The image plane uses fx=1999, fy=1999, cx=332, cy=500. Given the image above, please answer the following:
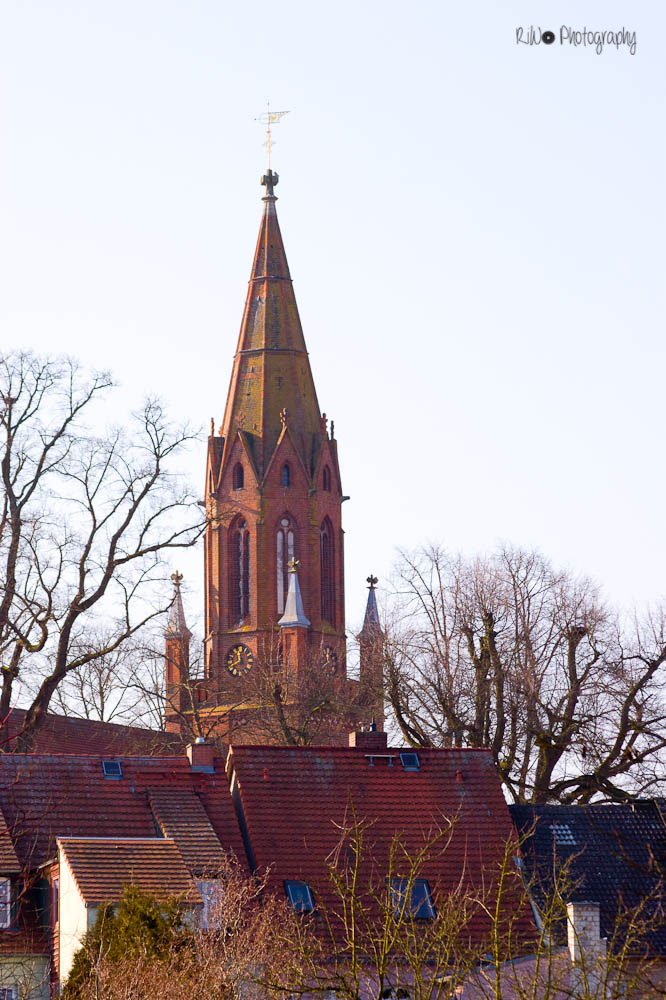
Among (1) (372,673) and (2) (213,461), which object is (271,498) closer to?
(2) (213,461)

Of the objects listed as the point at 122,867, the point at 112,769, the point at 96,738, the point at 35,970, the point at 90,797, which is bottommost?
the point at 35,970

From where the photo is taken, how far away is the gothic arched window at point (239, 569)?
82.9 meters

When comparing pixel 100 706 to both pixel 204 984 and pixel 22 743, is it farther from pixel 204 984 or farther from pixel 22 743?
pixel 204 984

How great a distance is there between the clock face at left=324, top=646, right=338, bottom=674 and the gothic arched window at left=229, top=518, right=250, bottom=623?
13.9ft

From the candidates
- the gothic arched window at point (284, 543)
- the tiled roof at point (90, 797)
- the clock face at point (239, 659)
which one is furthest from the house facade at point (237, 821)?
the gothic arched window at point (284, 543)

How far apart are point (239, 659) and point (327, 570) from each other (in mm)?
5757

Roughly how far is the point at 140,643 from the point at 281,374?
25.0 m

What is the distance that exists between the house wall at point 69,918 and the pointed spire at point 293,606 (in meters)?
48.0

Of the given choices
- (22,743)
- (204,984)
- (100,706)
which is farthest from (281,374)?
(204,984)

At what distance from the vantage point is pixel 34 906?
34344 mm

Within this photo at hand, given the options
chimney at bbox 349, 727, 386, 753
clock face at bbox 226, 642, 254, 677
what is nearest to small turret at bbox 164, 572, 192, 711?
clock face at bbox 226, 642, 254, 677

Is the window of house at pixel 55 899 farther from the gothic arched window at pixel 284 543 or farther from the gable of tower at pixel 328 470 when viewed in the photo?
the gable of tower at pixel 328 470

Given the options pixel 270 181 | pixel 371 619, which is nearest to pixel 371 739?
pixel 371 619

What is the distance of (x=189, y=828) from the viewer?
1380 inches
